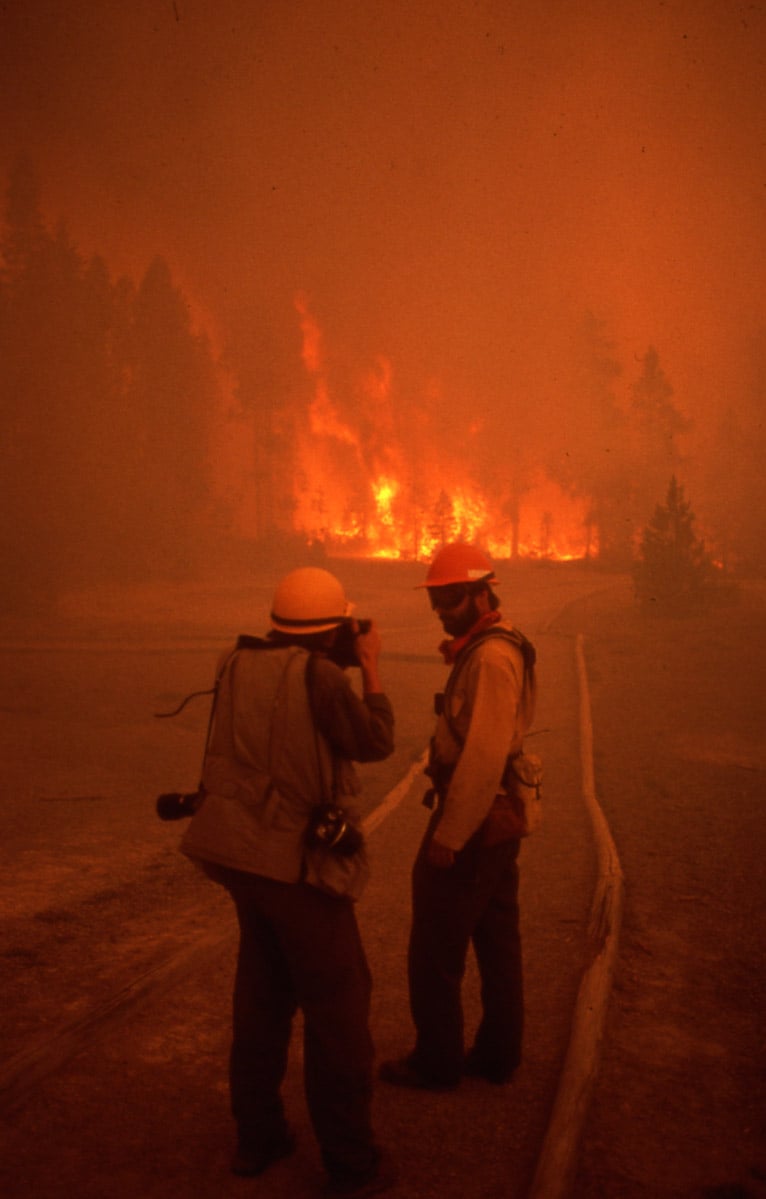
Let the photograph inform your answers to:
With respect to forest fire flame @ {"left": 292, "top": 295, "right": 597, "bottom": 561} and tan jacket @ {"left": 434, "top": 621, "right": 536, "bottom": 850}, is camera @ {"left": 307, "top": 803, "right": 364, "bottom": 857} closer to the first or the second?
tan jacket @ {"left": 434, "top": 621, "right": 536, "bottom": 850}

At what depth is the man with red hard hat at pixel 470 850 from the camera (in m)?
3.58

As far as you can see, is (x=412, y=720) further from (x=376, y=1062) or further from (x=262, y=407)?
(x=262, y=407)

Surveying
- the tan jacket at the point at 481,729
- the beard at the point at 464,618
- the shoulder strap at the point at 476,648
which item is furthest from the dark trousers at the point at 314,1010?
the beard at the point at 464,618

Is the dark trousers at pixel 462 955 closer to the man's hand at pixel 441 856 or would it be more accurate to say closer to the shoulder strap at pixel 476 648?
the man's hand at pixel 441 856

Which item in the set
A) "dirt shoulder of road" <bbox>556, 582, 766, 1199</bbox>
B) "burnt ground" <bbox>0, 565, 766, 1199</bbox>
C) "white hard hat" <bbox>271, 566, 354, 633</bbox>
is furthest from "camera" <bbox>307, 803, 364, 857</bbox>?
"dirt shoulder of road" <bbox>556, 582, 766, 1199</bbox>

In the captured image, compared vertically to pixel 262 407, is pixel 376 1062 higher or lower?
lower

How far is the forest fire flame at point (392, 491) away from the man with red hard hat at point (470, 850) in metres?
66.6

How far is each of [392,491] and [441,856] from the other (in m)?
77.9

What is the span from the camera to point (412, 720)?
45.6 feet

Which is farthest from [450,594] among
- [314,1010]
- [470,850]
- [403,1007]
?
[403,1007]

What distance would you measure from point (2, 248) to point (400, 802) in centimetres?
4609

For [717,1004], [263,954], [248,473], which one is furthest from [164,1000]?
[248,473]

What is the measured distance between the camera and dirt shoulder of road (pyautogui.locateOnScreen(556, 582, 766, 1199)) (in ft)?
10.7

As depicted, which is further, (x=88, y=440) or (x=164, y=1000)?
(x=88, y=440)
